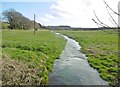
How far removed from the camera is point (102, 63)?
21812 mm

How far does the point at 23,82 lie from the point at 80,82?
4.05 metres

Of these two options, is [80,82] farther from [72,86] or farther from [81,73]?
[81,73]

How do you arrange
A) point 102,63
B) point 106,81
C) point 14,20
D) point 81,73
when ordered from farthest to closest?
point 14,20, point 102,63, point 81,73, point 106,81

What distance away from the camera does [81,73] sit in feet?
56.5

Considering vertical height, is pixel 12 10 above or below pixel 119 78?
above

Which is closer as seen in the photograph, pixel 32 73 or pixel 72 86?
pixel 72 86

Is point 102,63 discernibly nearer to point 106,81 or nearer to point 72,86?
point 106,81

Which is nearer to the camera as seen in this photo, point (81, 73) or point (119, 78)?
point (119, 78)

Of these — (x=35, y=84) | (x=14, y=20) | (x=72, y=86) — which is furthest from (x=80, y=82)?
(x=14, y=20)

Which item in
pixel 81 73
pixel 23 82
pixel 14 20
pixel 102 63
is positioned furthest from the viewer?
pixel 14 20

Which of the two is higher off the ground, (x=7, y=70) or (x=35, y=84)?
(x=7, y=70)

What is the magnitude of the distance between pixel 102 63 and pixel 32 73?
31.4 ft

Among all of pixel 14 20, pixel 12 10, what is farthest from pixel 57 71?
pixel 12 10

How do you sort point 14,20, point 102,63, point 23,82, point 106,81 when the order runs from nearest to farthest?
point 23,82
point 106,81
point 102,63
point 14,20
